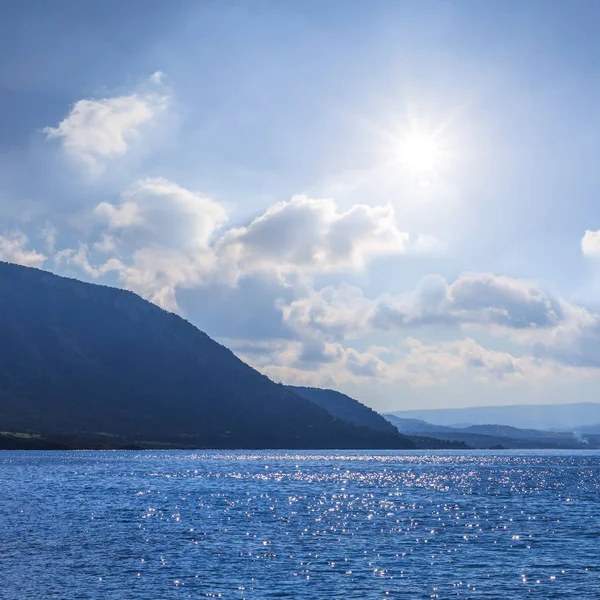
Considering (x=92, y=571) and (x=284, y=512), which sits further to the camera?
(x=284, y=512)

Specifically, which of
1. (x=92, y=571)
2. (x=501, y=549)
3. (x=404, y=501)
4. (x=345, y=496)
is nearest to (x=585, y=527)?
(x=501, y=549)

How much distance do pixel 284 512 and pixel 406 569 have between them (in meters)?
50.3

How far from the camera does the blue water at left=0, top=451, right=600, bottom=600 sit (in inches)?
2409

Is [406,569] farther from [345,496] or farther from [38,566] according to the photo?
[345,496]

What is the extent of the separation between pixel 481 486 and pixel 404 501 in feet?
177

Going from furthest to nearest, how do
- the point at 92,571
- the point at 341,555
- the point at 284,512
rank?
the point at 284,512, the point at 341,555, the point at 92,571

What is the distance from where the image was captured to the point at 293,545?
3241 inches

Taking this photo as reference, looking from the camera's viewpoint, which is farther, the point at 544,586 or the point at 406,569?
the point at 406,569

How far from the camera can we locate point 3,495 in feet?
448

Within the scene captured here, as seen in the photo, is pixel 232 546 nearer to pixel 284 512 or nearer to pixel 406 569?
pixel 406 569

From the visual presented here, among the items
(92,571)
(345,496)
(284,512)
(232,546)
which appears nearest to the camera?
(92,571)

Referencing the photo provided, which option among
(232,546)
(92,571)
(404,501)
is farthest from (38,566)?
(404,501)

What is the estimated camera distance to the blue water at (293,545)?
6119 centimetres

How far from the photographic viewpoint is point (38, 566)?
68562 mm
